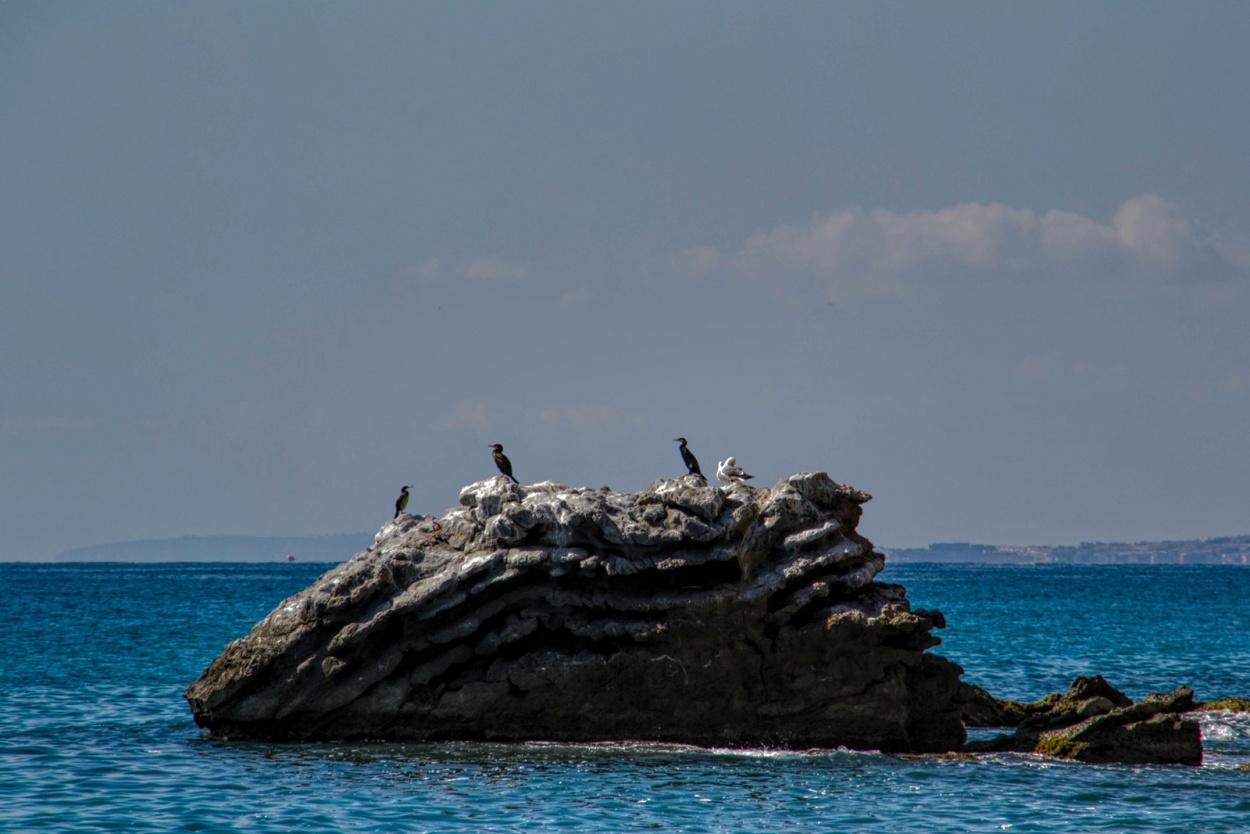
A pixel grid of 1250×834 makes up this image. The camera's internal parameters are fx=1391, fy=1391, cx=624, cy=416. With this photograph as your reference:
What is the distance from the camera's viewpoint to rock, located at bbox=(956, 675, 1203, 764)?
21.8 meters

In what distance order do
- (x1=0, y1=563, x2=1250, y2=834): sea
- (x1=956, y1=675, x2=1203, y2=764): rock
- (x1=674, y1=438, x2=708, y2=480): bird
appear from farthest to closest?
(x1=674, y1=438, x2=708, y2=480): bird, (x1=956, y1=675, x2=1203, y2=764): rock, (x1=0, y1=563, x2=1250, y2=834): sea

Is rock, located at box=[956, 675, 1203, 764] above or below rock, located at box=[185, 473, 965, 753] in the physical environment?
below

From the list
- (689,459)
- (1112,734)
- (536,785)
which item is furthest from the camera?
(689,459)

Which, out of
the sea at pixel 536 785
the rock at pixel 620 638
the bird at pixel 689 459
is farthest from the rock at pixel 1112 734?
the bird at pixel 689 459

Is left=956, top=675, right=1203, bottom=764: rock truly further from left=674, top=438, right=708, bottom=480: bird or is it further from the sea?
left=674, top=438, right=708, bottom=480: bird

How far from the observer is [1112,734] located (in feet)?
72.2

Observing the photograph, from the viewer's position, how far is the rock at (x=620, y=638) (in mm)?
21797

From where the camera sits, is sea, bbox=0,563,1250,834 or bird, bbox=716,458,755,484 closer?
sea, bbox=0,563,1250,834

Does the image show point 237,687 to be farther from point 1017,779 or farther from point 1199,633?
point 1199,633

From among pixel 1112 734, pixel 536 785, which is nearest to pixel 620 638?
pixel 536 785

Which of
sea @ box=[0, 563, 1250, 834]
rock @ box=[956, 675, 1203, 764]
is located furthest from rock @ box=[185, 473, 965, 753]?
rock @ box=[956, 675, 1203, 764]

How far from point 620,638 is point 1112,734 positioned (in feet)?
26.0

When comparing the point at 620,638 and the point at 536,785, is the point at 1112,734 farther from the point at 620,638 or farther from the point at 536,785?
the point at 536,785

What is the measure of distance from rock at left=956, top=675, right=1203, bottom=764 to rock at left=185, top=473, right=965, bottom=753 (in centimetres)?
121
